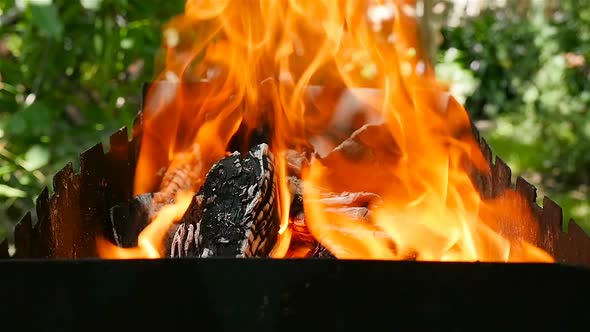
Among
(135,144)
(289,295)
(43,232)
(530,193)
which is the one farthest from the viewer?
(135,144)

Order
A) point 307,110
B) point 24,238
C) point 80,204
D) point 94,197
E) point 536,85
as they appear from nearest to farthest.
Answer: point 24,238 < point 80,204 < point 94,197 < point 307,110 < point 536,85

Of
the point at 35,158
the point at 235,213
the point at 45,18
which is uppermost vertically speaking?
the point at 45,18

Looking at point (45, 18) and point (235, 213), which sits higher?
point (45, 18)

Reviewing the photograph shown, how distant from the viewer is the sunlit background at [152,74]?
2.85 m

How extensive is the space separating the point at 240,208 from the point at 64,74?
1935 mm

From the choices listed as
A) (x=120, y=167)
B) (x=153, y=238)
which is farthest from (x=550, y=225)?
(x=120, y=167)

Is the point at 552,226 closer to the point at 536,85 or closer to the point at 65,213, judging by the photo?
the point at 65,213

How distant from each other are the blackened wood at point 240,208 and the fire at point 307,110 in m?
0.12

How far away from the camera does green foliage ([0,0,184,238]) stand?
282cm

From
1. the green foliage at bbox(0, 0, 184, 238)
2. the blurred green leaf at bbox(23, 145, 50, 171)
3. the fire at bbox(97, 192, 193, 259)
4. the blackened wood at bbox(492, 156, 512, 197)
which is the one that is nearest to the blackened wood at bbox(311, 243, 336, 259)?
the fire at bbox(97, 192, 193, 259)

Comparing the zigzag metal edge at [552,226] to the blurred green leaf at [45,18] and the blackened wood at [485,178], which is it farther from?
the blurred green leaf at [45,18]

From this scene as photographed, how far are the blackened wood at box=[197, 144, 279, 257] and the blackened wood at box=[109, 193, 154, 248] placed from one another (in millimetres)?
227

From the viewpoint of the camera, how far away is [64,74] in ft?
10.7

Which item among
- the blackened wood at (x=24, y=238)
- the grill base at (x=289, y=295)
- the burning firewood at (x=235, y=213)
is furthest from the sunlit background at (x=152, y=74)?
the grill base at (x=289, y=295)
